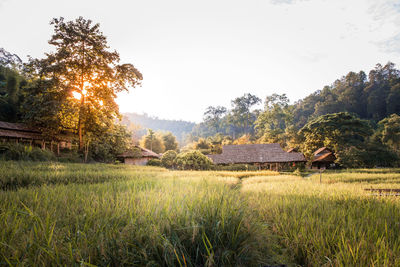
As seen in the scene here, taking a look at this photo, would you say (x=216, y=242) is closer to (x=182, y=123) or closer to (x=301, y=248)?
(x=301, y=248)

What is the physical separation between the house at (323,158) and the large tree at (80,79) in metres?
31.7

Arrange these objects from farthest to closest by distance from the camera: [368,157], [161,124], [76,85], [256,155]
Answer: [161,124] < [256,155] < [368,157] < [76,85]

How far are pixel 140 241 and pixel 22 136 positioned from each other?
23546 millimetres

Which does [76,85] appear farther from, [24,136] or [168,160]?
[168,160]

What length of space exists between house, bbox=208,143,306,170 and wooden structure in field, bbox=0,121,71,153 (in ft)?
66.3

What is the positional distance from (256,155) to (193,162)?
11.3 metres

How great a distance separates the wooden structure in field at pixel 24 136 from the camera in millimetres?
16688

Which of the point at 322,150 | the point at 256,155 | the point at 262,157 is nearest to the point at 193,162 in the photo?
the point at 256,155

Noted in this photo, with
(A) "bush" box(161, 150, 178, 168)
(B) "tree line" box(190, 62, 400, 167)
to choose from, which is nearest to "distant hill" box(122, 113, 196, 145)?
(B) "tree line" box(190, 62, 400, 167)

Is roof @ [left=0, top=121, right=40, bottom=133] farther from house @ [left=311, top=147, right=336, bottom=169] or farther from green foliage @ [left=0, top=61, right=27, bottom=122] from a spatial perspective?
house @ [left=311, top=147, right=336, bottom=169]

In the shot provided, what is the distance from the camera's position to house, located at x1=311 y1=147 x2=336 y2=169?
102ft

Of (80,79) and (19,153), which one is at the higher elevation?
(80,79)

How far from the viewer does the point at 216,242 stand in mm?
1403

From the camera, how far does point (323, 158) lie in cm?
3103
